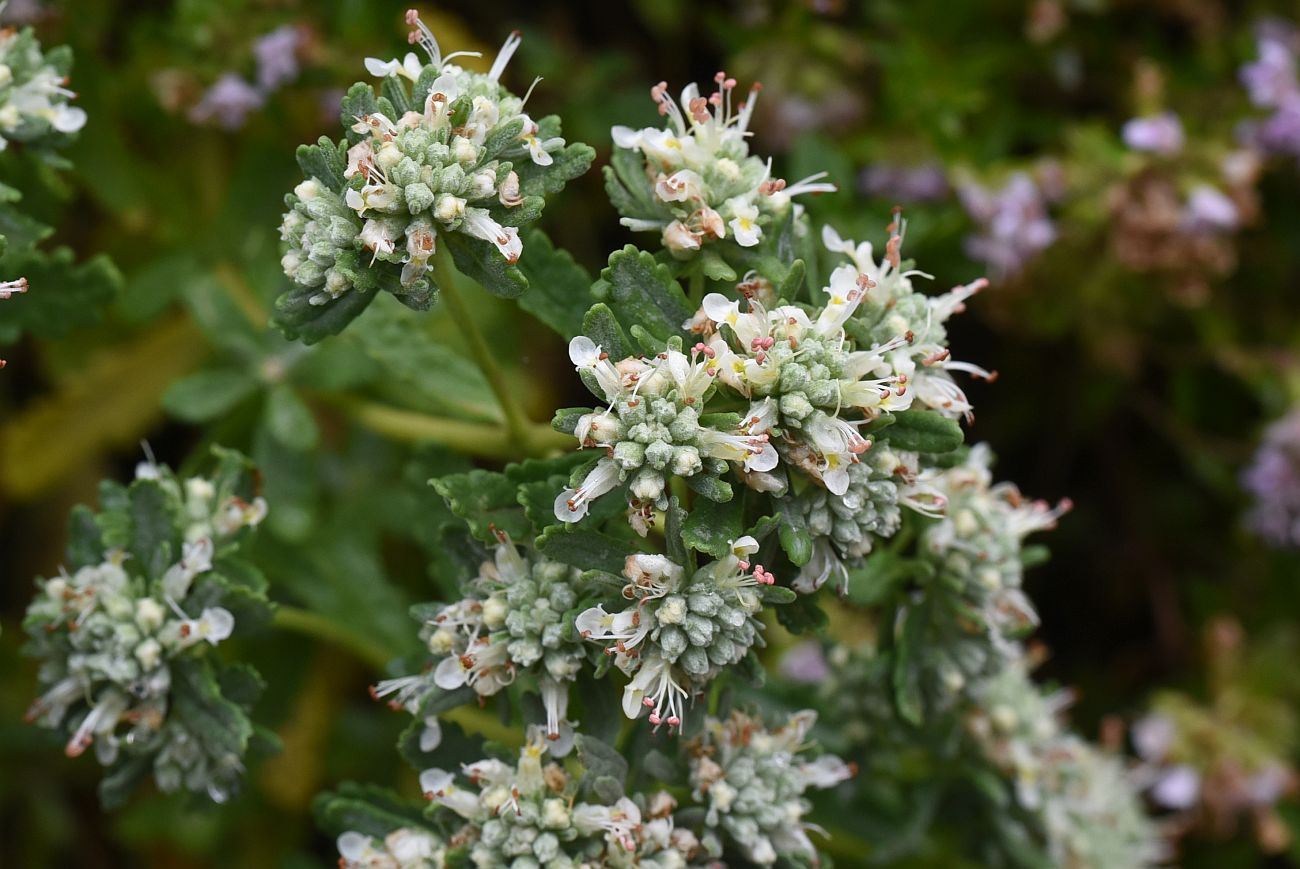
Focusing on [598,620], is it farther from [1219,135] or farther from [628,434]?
[1219,135]

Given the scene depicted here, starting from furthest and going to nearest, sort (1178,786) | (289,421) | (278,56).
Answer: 1. (1178,786)
2. (278,56)
3. (289,421)

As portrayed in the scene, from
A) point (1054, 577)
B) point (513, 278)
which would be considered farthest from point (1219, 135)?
point (513, 278)

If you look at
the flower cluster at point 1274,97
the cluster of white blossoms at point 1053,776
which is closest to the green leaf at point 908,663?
the cluster of white blossoms at point 1053,776

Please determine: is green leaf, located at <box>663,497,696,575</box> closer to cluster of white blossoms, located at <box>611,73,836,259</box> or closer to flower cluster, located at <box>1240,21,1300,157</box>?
cluster of white blossoms, located at <box>611,73,836,259</box>

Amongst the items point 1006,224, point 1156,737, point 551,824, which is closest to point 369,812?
point 551,824

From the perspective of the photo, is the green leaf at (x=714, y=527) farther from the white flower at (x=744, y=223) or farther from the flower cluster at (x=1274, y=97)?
the flower cluster at (x=1274, y=97)

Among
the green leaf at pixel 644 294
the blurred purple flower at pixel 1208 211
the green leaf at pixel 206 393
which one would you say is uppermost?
the blurred purple flower at pixel 1208 211

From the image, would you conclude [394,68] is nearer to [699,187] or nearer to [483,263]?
[483,263]
